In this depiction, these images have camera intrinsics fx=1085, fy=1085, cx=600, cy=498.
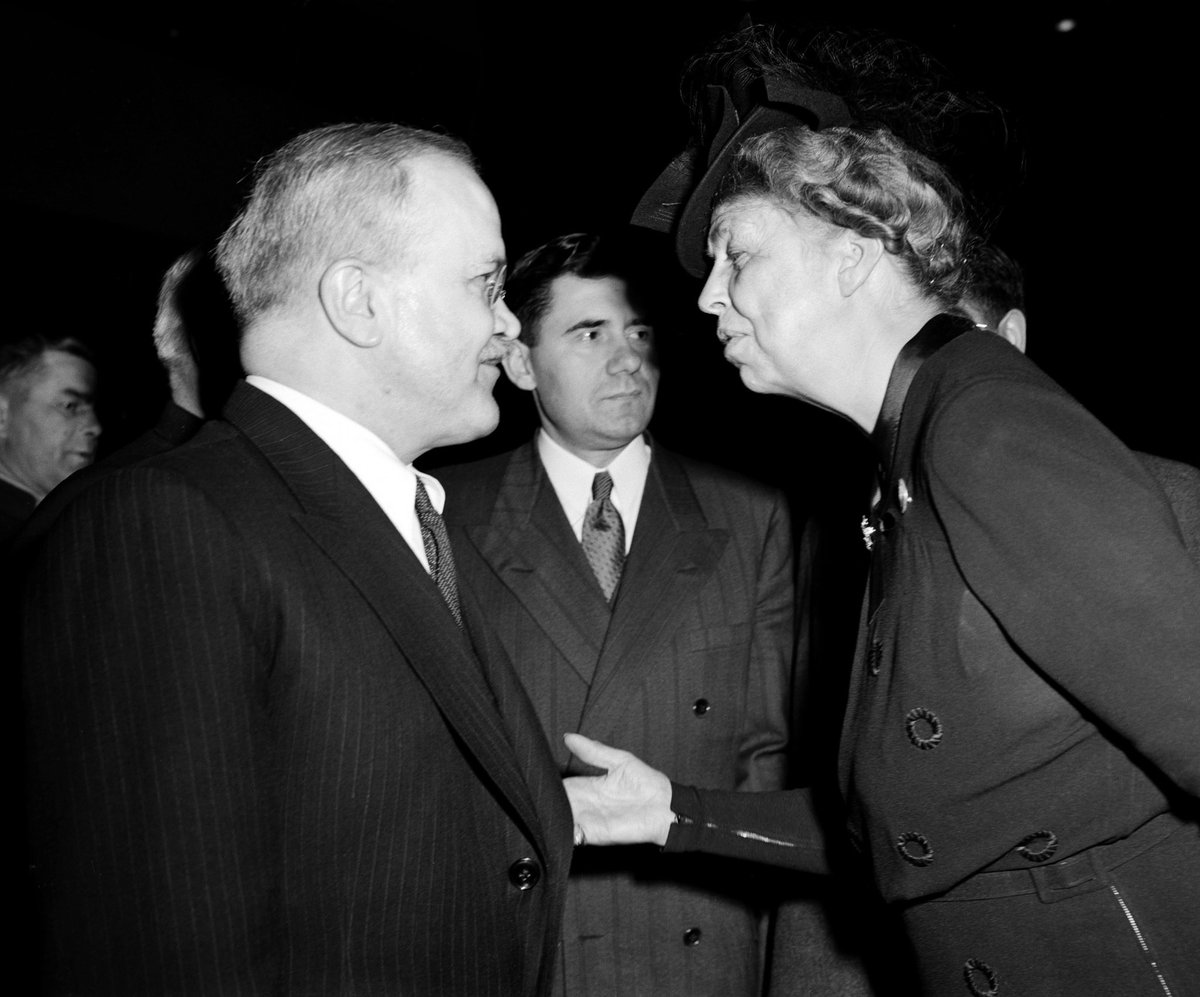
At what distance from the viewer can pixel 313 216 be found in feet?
4.70

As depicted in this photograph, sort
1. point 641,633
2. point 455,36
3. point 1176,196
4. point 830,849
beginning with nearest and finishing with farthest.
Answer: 1. point 830,849
2. point 641,633
3. point 1176,196
4. point 455,36

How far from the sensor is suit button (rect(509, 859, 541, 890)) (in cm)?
140

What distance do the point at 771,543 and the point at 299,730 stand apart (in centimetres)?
158

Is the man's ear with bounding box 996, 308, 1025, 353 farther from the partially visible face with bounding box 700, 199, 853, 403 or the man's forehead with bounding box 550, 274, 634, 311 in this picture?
the partially visible face with bounding box 700, 199, 853, 403

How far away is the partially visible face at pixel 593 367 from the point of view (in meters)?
2.60

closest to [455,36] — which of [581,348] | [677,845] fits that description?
[581,348]

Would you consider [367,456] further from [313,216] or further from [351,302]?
[313,216]

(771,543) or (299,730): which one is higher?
(771,543)

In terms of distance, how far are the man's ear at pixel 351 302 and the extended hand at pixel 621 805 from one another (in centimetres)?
81

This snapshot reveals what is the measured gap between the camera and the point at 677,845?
1.87 m

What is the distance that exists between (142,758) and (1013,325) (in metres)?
2.11

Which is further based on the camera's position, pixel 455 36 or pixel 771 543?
pixel 455 36

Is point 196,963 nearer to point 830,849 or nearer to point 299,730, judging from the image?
point 299,730

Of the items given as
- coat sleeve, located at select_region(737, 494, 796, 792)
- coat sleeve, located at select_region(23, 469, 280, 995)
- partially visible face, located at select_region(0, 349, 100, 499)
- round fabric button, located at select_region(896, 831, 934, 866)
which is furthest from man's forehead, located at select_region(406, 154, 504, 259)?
partially visible face, located at select_region(0, 349, 100, 499)
